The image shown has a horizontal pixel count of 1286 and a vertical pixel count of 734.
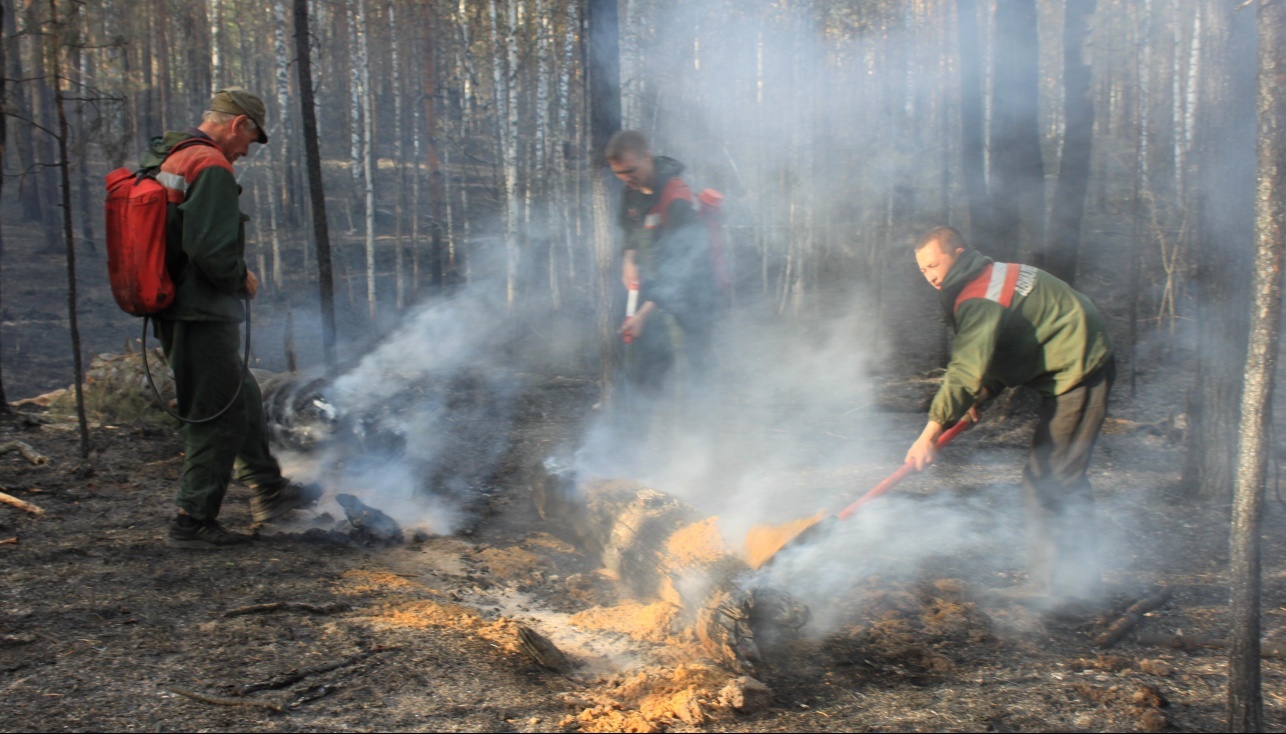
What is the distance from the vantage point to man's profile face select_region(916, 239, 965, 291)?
3676 millimetres

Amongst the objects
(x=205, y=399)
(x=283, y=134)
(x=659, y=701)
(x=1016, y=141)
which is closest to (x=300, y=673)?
(x=659, y=701)

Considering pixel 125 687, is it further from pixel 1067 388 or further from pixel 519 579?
pixel 1067 388

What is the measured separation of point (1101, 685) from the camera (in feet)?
9.70

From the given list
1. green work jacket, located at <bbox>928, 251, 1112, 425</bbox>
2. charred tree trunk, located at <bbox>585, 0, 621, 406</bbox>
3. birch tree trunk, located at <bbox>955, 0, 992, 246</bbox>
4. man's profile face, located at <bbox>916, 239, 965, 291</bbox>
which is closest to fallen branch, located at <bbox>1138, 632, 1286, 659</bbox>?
green work jacket, located at <bbox>928, 251, 1112, 425</bbox>

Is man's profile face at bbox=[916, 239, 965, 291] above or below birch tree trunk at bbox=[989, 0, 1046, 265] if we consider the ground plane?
below

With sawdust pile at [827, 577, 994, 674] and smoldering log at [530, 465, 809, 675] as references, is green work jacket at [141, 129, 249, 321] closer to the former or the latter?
smoldering log at [530, 465, 809, 675]

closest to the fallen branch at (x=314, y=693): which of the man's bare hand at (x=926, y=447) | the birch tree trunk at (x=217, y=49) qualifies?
the man's bare hand at (x=926, y=447)

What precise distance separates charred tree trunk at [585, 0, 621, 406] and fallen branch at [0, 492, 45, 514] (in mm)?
3721

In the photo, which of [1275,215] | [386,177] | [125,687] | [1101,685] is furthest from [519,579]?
[386,177]

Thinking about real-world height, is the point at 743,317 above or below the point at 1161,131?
below

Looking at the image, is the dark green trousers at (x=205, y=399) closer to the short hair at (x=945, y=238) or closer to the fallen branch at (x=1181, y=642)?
the short hair at (x=945, y=238)

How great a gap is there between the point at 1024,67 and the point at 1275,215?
5.91 m

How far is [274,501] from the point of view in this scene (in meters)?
4.43

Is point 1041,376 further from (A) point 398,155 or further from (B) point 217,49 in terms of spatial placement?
(A) point 398,155
